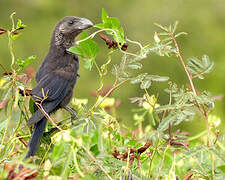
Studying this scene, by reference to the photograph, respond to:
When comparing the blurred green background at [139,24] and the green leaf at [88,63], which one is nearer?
the green leaf at [88,63]

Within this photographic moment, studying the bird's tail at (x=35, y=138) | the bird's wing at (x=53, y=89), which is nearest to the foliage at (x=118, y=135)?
the bird's tail at (x=35, y=138)

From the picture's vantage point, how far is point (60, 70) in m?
3.29

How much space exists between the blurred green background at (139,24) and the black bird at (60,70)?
7747 mm

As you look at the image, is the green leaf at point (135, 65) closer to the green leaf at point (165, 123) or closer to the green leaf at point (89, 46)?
the green leaf at point (89, 46)

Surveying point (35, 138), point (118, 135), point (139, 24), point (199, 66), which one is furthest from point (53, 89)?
point (139, 24)

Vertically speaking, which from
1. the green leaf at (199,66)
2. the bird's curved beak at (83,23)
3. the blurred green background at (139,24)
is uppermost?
the blurred green background at (139,24)

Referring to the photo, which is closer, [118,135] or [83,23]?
[118,135]

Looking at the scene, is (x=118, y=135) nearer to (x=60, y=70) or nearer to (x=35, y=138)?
(x=35, y=138)

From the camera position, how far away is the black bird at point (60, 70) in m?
3.03

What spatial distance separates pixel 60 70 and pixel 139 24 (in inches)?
405

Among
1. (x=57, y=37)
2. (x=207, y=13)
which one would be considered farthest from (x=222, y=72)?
(x=57, y=37)

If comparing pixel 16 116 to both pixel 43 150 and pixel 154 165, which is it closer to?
pixel 43 150

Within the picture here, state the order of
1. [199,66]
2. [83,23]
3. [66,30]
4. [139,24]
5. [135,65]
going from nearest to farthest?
[199,66] → [135,65] → [83,23] → [66,30] → [139,24]

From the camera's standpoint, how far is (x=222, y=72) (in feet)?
37.0
